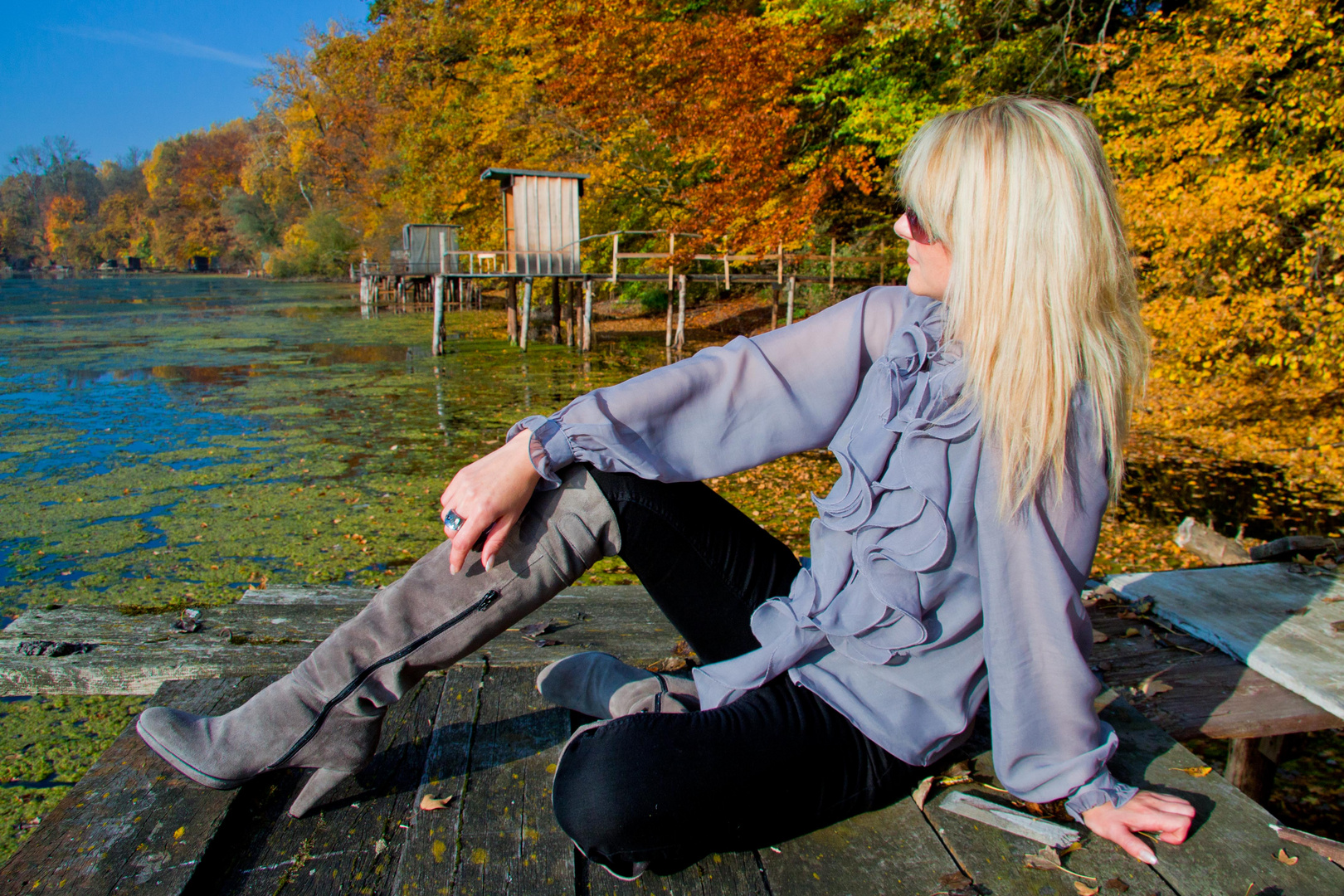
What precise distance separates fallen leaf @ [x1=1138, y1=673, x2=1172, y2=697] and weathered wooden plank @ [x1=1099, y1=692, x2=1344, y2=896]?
1.09ft

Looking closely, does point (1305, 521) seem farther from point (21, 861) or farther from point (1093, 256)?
point (21, 861)

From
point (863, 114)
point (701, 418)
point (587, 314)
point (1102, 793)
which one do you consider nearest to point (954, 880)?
point (1102, 793)

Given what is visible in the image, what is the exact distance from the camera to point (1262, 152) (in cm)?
727

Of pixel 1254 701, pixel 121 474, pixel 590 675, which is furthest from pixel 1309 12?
pixel 121 474

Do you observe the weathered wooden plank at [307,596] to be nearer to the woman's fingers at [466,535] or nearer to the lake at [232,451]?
the woman's fingers at [466,535]

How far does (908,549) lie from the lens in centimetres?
144

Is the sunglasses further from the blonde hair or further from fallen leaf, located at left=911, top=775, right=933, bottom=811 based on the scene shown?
fallen leaf, located at left=911, top=775, right=933, bottom=811

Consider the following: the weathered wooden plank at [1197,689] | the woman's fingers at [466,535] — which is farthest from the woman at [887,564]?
the weathered wooden plank at [1197,689]

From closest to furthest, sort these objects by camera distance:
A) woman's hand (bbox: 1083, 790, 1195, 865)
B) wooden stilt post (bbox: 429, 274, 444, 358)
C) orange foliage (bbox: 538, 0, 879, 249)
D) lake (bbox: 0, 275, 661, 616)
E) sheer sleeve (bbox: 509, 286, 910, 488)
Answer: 1. woman's hand (bbox: 1083, 790, 1195, 865)
2. sheer sleeve (bbox: 509, 286, 910, 488)
3. lake (bbox: 0, 275, 661, 616)
4. orange foliage (bbox: 538, 0, 879, 249)
5. wooden stilt post (bbox: 429, 274, 444, 358)

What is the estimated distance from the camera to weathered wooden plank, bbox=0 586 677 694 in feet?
7.10

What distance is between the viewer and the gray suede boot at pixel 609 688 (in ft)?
5.61

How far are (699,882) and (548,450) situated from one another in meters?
0.76

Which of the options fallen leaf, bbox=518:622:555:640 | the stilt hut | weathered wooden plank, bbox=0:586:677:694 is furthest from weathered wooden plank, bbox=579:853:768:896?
the stilt hut

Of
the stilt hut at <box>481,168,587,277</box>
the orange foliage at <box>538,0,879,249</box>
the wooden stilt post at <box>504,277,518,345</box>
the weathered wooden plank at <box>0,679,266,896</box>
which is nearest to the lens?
the weathered wooden plank at <box>0,679,266,896</box>
